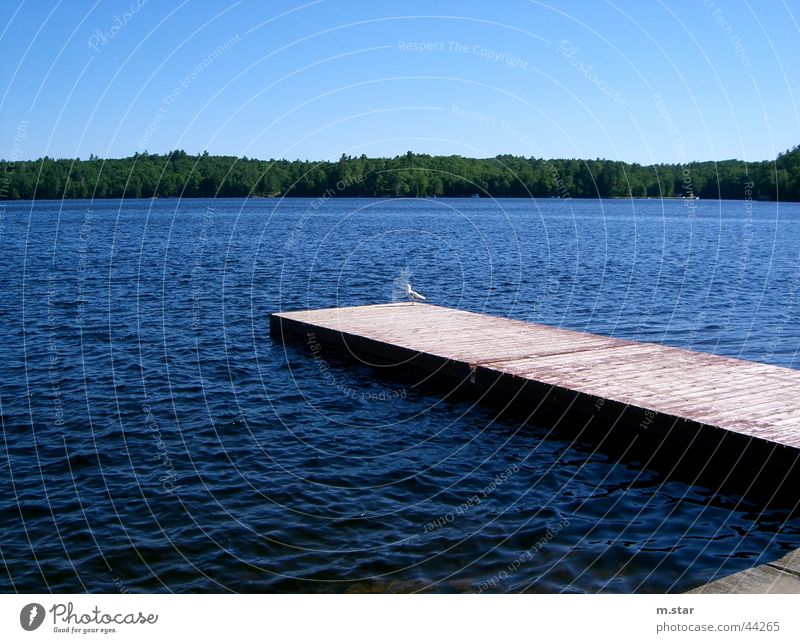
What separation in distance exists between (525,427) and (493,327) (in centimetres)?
640

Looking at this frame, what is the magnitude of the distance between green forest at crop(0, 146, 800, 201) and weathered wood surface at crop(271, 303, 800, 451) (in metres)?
54.6

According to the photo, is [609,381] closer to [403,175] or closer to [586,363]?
[586,363]

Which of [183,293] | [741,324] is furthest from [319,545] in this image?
[183,293]

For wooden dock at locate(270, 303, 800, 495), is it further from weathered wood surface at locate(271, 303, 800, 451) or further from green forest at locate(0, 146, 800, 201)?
green forest at locate(0, 146, 800, 201)

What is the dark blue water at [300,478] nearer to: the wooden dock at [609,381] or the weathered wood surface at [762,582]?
the wooden dock at [609,381]

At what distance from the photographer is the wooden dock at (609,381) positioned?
12602 mm

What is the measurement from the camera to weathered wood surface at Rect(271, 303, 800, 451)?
1346cm
